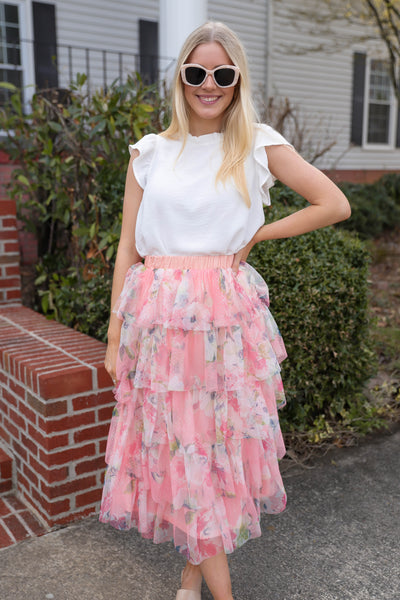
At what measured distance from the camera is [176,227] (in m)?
1.78

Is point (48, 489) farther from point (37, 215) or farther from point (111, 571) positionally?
point (37, 215)

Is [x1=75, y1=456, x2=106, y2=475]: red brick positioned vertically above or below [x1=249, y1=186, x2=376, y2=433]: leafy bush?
below

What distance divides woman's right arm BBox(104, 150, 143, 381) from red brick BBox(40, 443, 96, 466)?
639 millimetres

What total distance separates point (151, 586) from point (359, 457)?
4.74 ft

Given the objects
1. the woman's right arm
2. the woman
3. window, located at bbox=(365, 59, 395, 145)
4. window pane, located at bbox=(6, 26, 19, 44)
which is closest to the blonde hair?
the woman

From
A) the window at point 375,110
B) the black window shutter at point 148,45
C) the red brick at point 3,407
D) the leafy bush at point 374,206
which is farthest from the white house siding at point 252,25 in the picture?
the red brick at point 3,407

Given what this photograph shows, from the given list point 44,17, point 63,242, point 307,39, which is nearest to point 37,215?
point 63,242

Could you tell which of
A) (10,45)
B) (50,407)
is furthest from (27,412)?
(10,45)

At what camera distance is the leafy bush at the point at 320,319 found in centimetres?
292

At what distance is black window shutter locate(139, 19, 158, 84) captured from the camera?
8.47m

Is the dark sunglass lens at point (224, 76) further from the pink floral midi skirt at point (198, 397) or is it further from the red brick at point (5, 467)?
the red brick at point (5, 467)

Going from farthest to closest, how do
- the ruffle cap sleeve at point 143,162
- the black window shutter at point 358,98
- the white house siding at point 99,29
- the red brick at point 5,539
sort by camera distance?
the black window shutter at point 358,98 → the white house siding at point 99,29 → the red brick at point 5,539 → the ruffle cap sleeve at point 143,162

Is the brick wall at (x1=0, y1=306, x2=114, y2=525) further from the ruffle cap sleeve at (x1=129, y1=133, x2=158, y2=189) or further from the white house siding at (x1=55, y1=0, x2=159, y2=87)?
the white house siding at (x1=55, y1=0, x2=159, y2=87)

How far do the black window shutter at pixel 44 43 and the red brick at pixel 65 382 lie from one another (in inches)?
243
